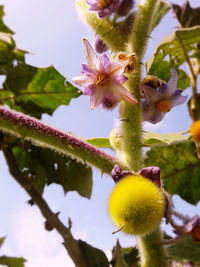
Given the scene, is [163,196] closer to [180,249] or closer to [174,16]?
[180,249]

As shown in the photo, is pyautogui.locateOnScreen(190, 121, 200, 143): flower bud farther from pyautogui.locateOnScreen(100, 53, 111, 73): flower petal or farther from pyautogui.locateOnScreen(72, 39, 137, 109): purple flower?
pyautogui.locateOnScreen(100, 53, 111, 73): flower petal

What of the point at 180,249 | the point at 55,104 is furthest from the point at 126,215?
the point at 55,104

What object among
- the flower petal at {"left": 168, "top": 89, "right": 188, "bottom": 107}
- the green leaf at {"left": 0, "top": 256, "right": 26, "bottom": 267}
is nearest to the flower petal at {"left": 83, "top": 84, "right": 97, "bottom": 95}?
the flower petal at {"left": 168, "top": 89, "right": 188, "bottom": 107}

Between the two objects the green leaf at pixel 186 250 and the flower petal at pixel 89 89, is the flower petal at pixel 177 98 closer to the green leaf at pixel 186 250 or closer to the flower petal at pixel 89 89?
the flower petal at pixel 89 89

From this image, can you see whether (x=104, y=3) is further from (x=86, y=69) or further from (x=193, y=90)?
(x=193, y=90)

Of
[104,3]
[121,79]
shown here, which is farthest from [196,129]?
[104,3]
